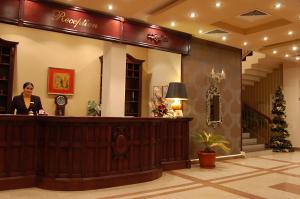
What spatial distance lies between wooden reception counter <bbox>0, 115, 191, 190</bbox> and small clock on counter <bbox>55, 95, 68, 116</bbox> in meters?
2.85

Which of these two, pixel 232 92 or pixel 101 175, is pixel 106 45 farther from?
pixel 232 92

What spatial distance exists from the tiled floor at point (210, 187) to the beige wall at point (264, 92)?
4.81 meters

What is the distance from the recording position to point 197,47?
24.1 ft

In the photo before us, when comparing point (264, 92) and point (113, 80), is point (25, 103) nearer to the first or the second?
point (113, 80)

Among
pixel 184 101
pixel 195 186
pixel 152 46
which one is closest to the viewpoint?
pixel 195 186

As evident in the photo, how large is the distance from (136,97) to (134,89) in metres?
0.26

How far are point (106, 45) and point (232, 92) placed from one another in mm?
4031

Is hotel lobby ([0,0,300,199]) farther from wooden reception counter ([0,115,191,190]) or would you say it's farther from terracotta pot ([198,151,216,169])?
terracotta pot ([198,151,216,169])

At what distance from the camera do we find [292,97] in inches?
411

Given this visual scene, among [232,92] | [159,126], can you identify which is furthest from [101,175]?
[232,92]

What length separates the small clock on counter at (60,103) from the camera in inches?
292

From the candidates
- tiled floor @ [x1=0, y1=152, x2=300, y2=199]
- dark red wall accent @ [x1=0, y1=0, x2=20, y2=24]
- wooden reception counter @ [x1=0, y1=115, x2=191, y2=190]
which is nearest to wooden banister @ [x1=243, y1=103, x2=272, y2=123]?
tiled floor @ [x1=0, y1=152, x2=300, y2=199]

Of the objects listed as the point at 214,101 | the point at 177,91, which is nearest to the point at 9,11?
the point at 177,91

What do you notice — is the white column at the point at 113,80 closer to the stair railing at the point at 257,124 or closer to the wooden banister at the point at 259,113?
the stair railing at the point at 257,124
